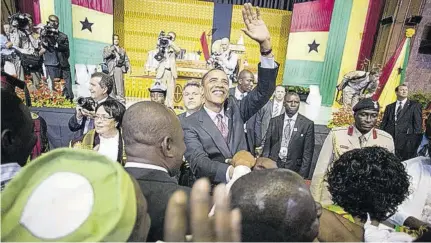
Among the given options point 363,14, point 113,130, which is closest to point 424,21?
point 363,14

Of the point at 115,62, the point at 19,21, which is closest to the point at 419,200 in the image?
the point at 115,62

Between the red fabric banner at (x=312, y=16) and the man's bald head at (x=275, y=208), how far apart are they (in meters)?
9.78

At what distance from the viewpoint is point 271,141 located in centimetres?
339

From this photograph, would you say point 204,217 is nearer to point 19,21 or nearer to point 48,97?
point 48,97

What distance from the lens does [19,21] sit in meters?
6.51

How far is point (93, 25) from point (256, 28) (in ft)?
28.0

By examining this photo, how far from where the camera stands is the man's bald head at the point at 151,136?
1217mm

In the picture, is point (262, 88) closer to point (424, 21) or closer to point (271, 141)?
point (271, 141)

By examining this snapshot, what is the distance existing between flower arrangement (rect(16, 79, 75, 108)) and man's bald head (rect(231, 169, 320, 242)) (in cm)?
667

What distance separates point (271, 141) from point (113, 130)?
174 centimetres

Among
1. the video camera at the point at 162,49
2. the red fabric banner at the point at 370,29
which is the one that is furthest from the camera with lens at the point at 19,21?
the red fabric banner at the point at 370,29

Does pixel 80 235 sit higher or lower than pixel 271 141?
higher

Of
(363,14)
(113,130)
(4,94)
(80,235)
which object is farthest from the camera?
(363,14)

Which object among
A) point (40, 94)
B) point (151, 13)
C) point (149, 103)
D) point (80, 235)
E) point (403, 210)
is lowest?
point (40, 94)
